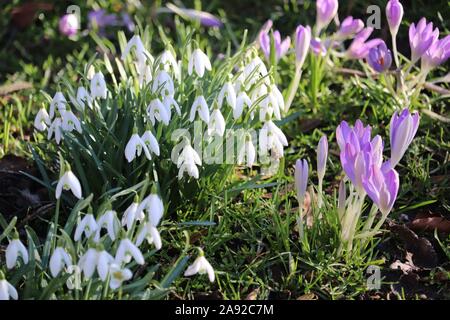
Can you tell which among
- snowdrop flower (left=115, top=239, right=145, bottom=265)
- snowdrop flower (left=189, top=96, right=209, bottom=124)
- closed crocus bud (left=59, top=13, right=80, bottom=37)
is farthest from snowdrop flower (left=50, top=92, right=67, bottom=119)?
closed crocus bud (left=59, top=13, right=80, bottom=37)

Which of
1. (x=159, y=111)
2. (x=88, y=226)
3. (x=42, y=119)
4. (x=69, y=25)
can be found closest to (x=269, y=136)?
(x=159, y=111)

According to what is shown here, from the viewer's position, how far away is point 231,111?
251 cm

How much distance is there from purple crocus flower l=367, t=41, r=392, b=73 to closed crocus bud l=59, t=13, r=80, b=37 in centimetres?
160

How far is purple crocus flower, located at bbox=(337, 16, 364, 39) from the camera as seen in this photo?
3.04 m

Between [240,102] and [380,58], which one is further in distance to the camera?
[380,58]

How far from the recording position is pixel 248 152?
7.30ft

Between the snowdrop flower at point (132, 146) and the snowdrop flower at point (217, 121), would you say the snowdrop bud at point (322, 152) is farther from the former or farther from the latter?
the snowdrop flower at point (132, 146)

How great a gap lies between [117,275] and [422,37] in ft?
4.61

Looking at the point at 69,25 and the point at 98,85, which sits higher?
the point at 98,85

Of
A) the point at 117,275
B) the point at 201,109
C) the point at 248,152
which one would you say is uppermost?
the point at 201,109

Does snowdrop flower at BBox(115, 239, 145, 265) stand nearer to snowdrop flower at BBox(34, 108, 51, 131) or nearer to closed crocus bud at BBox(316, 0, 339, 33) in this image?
snowdrop flower at BBox(34, 108, 51, 131)

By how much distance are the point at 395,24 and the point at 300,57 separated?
0.35 meters

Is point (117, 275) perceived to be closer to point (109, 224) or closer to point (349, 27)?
point (109, 224)
